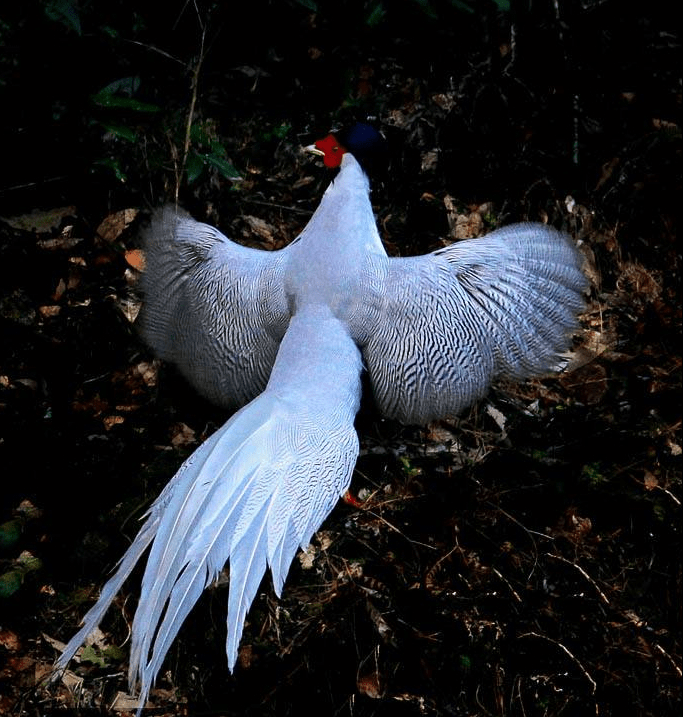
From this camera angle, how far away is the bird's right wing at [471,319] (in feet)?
10.5

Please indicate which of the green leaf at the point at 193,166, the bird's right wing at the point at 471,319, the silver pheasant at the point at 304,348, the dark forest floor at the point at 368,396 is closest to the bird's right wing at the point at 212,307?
the silver pheasant at the point at 304,348

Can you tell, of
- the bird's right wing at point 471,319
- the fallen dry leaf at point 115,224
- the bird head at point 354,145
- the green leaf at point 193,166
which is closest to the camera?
the bird's right wing at point 471,319

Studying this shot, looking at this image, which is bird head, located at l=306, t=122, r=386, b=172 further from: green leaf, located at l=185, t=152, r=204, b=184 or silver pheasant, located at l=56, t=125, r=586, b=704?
green leaf, located at l=185, t=152, r=204, b=184

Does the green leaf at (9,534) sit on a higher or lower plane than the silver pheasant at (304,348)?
lower

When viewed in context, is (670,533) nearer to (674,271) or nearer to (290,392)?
(674,271)

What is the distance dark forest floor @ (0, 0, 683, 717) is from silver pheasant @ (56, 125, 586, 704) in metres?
0.41

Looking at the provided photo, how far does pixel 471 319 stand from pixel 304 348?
0.64 meters

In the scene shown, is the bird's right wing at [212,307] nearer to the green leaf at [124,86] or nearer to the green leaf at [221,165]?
the green leaf at [221,165]

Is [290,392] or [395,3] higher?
[395,3]

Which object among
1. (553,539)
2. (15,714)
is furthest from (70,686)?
(553,539)

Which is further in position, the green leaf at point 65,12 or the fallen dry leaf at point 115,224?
the fallen dry leaf at point 115,224

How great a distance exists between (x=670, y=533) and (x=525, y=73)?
260 cm

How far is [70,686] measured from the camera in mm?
3268

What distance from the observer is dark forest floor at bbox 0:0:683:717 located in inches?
129
